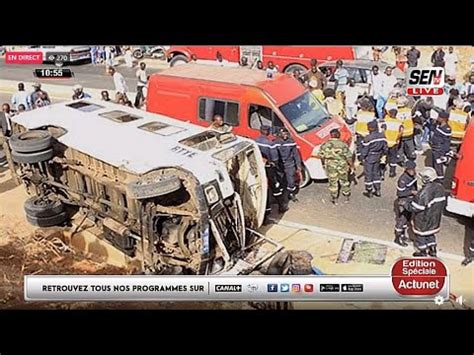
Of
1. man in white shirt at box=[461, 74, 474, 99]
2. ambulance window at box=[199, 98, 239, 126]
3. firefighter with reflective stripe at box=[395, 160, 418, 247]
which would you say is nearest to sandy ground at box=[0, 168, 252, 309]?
firefighter with reflective stripe at box=[395, 160, 418, 247]

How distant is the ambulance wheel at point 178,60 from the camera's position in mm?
6582

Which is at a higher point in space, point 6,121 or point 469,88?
point 469,88

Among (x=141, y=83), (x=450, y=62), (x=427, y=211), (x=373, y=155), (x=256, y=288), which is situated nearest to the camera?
(x=450, y=62)

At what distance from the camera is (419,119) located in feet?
21.6

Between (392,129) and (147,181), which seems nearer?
(147,181)

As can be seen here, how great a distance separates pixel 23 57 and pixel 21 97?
0.38 meters

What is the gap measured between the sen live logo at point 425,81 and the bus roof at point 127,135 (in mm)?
1557

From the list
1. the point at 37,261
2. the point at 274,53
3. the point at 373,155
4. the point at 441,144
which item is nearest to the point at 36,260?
the point at 37,261

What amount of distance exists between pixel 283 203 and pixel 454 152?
1595mm

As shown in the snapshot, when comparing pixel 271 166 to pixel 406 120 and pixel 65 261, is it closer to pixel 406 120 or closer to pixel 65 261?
pixel 406 120

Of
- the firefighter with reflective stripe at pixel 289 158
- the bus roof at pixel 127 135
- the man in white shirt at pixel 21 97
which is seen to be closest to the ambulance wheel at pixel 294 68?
the firefighter with reflective stripe at pixel 289 158

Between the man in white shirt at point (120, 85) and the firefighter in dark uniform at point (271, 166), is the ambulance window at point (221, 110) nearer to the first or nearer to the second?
the firefighter in dark uniform at point (271, 166)

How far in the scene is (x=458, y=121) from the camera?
654cm
